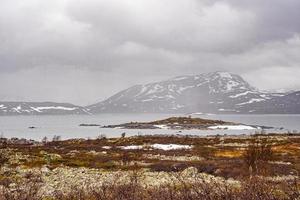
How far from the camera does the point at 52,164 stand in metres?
42.5

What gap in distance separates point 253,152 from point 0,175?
17343 millimetres

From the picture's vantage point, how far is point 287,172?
104 feet

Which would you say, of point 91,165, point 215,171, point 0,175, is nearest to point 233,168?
point 215,171

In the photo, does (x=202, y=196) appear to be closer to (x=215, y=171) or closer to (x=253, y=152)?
(x=215, y=171)

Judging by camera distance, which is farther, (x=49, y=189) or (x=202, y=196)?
(x=49, y=189)

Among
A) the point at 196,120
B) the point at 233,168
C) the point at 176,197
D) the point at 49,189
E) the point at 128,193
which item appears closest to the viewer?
the point at 176,197

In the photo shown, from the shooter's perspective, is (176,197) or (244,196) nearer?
(244,196)

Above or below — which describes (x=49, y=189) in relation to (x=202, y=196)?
below

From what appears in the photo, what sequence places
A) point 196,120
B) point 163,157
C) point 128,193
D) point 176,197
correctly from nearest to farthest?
point 176,197 < point 128,193 < point 163,157 < point 196,120

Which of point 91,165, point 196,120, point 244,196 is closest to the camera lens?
point 244,196

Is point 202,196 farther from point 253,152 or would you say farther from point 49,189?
point 253,152

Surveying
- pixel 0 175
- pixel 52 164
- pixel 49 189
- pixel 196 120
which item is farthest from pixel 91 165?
pixel 196 120

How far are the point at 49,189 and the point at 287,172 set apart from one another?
15.3 meters

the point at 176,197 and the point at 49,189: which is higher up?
the point at 176,197
